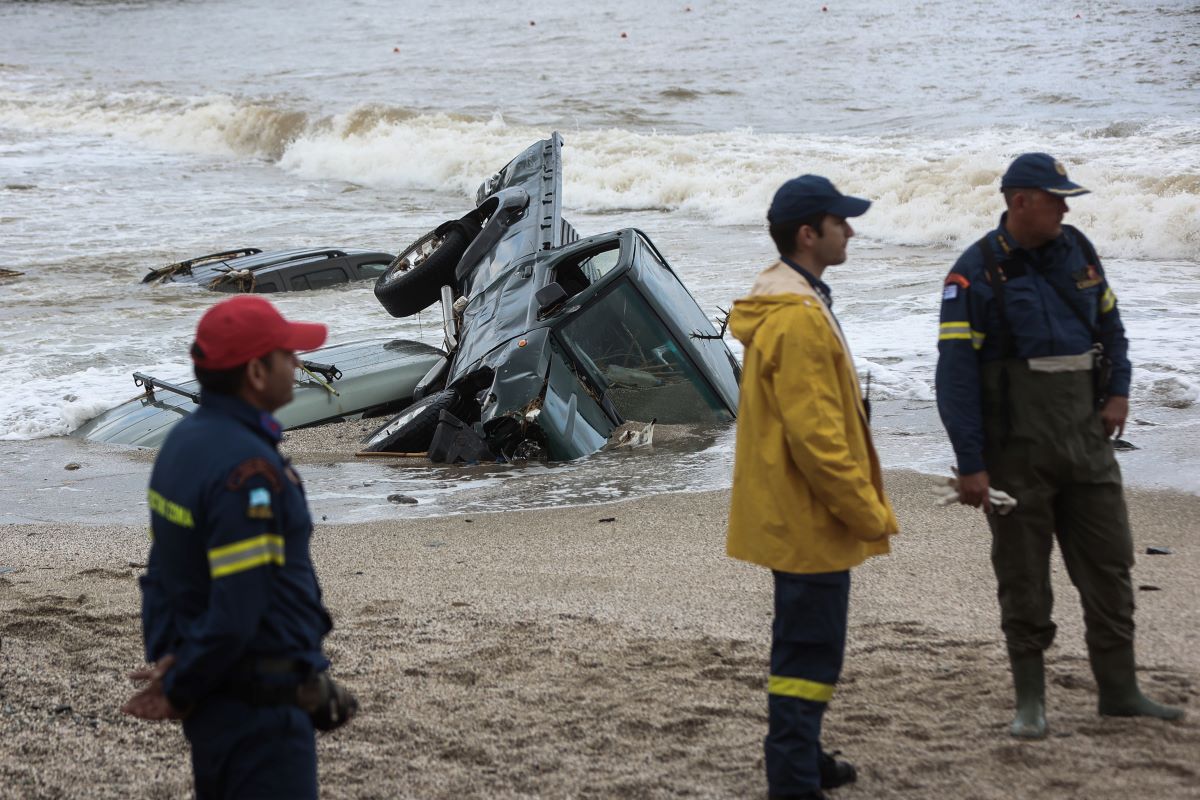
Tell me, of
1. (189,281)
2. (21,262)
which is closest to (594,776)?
(189,281)

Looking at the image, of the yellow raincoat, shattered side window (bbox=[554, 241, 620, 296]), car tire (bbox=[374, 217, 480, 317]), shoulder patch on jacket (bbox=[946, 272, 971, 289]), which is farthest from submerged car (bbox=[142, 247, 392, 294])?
the yellow raincoat

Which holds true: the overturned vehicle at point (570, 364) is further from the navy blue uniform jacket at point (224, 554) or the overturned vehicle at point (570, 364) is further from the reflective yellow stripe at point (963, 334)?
the navy blue uniform jacket at point (224, 554)

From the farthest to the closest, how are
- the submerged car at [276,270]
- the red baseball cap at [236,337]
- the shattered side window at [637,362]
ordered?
the submerged car at [276,270] → the shattered side window at [637,362] → the red baseball cap at [236,337]

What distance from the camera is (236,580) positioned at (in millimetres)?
2459

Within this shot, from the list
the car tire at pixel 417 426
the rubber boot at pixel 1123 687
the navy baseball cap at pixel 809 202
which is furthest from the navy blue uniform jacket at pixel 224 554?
the car tire at pixel 417 426

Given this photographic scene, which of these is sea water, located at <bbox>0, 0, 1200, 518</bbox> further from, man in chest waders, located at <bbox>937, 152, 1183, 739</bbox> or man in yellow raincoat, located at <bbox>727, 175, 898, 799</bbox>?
man in yellow raincoat, located at <bbox>727, 175, 898, 799</bbox>

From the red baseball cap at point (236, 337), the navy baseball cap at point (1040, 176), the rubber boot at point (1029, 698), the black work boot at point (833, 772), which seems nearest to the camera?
the red baseball cap at point (236, 337)

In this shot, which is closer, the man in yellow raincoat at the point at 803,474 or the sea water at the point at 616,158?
the man in yellow raincoat at the point at 803,474

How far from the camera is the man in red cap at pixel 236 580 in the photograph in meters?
2.47

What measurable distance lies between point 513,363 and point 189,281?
29.0ft

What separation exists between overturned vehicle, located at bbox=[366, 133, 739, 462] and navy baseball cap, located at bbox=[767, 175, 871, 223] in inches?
188

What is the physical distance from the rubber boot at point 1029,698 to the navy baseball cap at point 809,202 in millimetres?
1394

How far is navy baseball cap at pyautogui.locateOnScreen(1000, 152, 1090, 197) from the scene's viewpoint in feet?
12.2

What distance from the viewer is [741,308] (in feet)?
11.5
